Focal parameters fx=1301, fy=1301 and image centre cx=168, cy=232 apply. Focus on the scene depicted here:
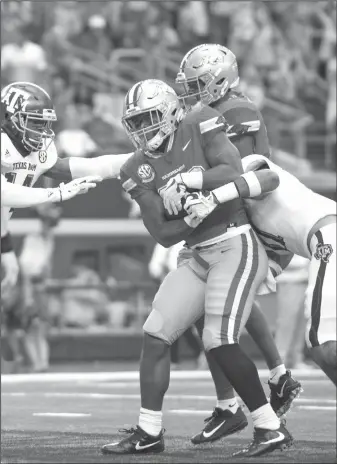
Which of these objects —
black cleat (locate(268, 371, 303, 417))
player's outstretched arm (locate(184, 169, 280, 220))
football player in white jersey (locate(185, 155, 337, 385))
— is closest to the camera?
football player in white jersey (locate(185, 155, 337, 385))

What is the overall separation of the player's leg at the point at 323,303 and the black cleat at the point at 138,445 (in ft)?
2.95

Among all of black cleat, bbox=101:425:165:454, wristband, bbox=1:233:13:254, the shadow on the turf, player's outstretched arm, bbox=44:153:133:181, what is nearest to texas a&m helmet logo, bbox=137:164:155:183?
player's outstretched arm, bbox=44:153:133:181

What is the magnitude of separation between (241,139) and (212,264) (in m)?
0.92

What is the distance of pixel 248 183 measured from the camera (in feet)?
19.9

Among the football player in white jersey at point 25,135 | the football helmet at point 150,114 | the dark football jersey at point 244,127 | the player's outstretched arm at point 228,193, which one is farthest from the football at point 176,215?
the dark football jersey at point 244,127

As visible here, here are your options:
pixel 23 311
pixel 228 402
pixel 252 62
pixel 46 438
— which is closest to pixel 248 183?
pixel 228 402

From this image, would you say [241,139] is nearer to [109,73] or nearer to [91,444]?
[91,444]

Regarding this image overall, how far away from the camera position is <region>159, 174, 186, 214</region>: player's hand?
607 centimetres

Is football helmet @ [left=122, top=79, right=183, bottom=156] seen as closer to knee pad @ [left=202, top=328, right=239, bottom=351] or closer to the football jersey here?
the football jersey

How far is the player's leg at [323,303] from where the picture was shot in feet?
19.2

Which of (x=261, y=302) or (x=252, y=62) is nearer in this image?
(x=261, y=302)

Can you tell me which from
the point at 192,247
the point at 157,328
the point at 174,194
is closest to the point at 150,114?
the point at 174,194

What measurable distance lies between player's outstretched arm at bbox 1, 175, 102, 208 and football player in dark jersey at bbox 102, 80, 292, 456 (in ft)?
0.94

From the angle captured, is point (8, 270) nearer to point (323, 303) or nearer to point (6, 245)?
point (6, 245)
